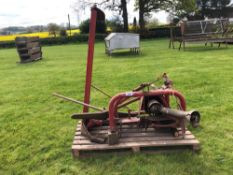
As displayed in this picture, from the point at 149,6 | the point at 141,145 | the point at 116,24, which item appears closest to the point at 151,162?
the point at 141,145

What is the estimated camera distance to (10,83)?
25.2ft

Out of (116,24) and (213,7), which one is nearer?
(116,24)

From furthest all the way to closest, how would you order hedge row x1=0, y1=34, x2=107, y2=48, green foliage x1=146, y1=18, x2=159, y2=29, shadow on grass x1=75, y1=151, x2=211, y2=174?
green foliage x1=146, y1=18, x2=159, y2=29
hedge row x1=0, y1=34, x2=107, y2=48
shadow on grass x1=75, y1=151, x2=211, y2=174

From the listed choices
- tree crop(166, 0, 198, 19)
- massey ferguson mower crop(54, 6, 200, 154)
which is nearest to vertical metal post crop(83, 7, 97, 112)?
massey ferguson mower crop(54, 6, 200, 154)

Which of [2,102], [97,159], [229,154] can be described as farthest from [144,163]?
[2,102]

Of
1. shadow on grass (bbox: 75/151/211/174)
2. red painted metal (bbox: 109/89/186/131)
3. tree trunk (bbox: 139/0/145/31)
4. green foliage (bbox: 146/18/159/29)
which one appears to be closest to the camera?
shadow on grass (bbox: 75/151/211/174)

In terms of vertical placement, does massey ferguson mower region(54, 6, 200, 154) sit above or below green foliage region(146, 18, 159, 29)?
below

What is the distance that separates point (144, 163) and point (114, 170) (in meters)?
0.32

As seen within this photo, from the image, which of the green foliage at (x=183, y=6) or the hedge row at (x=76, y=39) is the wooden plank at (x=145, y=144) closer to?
the hedge row at (x=76, y=39)

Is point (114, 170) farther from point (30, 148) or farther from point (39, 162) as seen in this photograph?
point (30, 148)

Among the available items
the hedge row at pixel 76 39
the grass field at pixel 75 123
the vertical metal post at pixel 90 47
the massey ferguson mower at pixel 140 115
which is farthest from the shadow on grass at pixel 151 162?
the hedge row at pixel 76 39

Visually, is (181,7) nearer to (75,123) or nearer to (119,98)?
(75,123)

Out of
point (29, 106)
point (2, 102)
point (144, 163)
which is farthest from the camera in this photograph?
point (2, 102)

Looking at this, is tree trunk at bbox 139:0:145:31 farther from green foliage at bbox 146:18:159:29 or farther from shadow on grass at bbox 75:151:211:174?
shadow on grass at bbox 75:151:211:174
